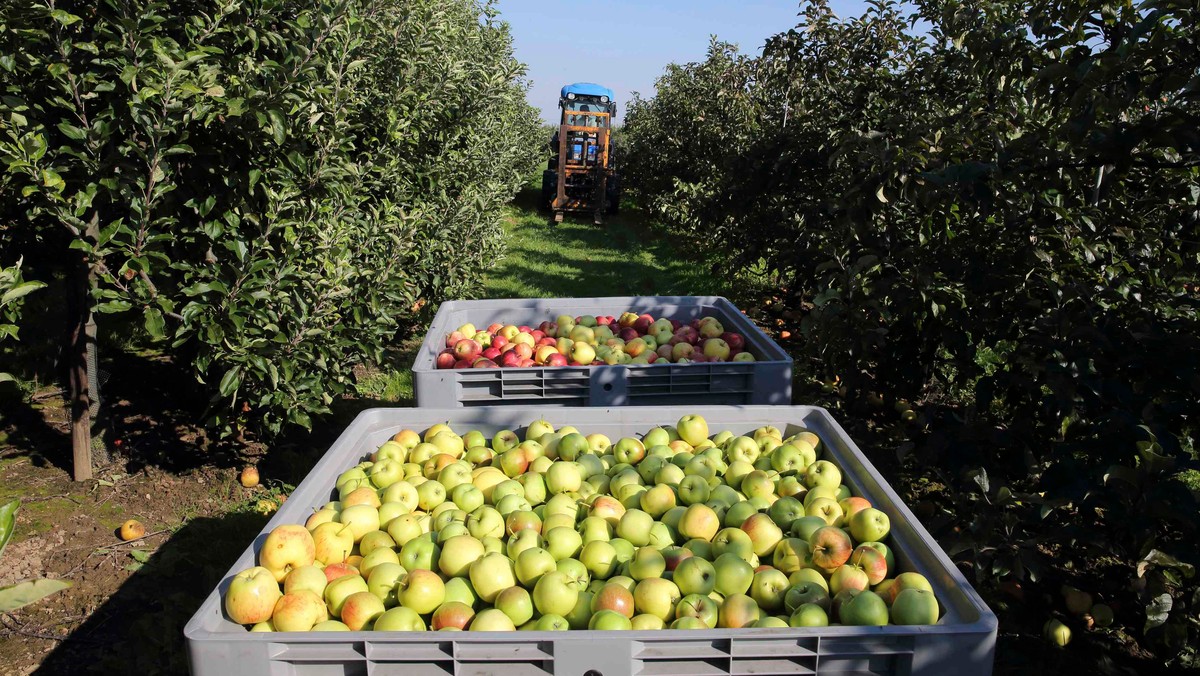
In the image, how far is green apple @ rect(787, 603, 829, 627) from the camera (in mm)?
1901

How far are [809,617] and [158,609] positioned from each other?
2.86 m

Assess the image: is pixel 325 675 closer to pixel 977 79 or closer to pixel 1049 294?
pixel 1049 294

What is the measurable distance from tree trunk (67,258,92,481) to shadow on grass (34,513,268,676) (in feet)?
2.33

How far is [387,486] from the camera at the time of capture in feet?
8.61

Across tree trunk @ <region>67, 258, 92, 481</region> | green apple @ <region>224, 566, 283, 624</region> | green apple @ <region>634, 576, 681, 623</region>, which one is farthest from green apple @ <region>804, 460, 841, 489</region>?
tree trunk @ <region>67, 258, 92, 481</region>

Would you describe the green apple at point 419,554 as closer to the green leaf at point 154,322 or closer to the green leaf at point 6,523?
the green leaf at point 6,523

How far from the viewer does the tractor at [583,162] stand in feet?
59.2

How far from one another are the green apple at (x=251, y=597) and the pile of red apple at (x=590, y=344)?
194 centimetres

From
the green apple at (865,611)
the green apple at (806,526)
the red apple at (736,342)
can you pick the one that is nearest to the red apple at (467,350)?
the red apple at (736,342)

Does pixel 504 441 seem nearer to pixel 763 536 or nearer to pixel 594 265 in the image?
pixel 763 536

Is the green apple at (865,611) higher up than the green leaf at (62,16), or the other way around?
the green leaf at (62,16)

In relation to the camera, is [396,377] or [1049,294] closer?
[1049,294]

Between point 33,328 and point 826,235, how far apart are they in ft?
19.7

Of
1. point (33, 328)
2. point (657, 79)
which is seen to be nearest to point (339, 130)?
point (33, 328)
